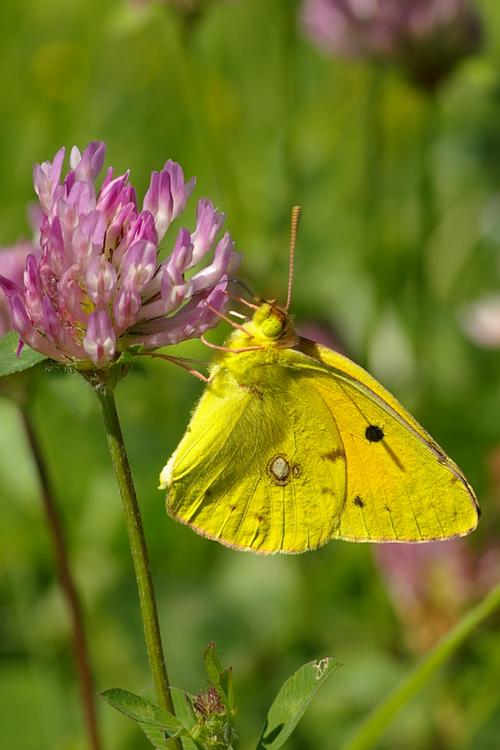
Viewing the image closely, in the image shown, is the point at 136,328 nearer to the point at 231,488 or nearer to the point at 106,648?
the point at 231,488

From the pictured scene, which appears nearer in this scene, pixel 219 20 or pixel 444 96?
pixel 444 96

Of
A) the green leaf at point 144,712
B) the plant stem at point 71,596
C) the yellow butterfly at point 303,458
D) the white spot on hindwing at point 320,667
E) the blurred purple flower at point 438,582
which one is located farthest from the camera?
the blurred purple flower at point 438,582

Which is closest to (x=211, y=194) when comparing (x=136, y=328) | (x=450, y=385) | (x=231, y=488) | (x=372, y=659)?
(x=450, y=385)

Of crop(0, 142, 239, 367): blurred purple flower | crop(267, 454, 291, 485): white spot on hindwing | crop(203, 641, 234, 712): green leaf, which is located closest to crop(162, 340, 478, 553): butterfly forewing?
crop(267, 454, 291, 485): white spot on hindwing

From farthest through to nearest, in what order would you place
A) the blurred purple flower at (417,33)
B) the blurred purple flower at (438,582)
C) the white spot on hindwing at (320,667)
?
the blurred purple flower at (417,33) < the blurred purple flower at (438,582) < the white spot on hindwing at (320,667)

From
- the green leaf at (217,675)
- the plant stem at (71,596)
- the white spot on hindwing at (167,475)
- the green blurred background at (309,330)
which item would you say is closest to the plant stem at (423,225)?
the green blurred background at (309,330)

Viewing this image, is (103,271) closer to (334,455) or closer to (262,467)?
(262,467)

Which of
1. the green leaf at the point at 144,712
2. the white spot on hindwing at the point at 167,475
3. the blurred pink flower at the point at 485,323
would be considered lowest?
the green leaf at the point at 144,712

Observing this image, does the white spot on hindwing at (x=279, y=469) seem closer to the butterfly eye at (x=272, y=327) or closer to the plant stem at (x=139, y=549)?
the butterfly eye at (x=272, y=327)
